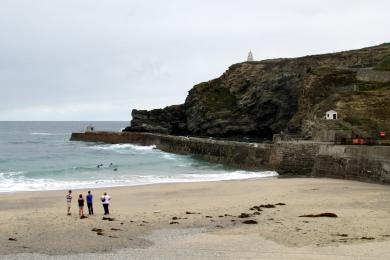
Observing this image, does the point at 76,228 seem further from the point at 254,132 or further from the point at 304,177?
the point at 254,132

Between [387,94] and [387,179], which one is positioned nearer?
[387,179]

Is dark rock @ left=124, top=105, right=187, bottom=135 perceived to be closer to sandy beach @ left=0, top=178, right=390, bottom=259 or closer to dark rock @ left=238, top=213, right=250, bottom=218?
sandy beach @ left=0, top=178, right=390, bottom=259

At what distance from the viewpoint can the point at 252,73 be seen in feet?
211

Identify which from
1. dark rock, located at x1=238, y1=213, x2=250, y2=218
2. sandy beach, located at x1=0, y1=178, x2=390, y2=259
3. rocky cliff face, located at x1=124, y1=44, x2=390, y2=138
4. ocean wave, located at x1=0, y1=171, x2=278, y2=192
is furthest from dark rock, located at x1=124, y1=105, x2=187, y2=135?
dark rock, located at x1=238, y1=213, x2=250, y2=218

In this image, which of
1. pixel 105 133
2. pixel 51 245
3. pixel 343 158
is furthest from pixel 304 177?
pixel 105 133

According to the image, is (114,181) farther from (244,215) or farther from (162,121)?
(162,121)

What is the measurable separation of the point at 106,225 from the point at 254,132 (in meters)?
43.6

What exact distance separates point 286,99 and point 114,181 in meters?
30.9

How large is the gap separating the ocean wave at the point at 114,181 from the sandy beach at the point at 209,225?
3479 millimetres

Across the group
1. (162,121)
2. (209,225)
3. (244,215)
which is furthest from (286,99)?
(209,225)

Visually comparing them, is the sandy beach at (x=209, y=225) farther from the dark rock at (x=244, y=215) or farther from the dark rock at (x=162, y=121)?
the dark rock at (x=162, y=121)

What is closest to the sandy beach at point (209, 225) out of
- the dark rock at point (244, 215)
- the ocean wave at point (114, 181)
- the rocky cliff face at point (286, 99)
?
the dark rock at point (244, 215)

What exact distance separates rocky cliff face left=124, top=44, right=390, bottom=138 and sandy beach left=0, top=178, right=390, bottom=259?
12.8 meters

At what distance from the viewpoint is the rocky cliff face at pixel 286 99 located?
120 ft
